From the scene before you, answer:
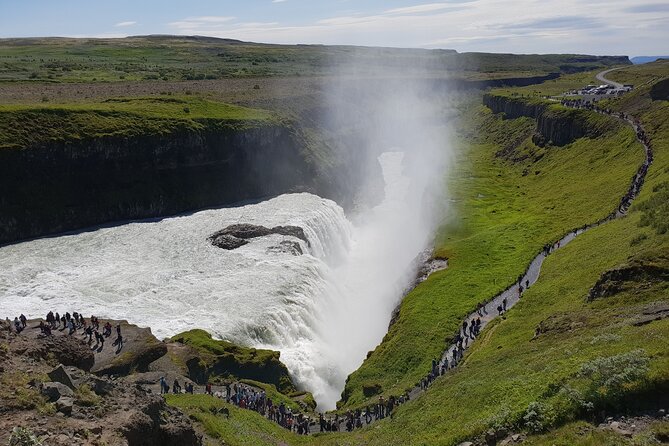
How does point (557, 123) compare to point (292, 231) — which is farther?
point (557, 123)

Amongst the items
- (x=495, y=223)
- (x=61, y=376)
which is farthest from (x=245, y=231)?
(x=61, y=376)

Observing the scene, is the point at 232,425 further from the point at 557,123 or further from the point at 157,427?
the point at 557,123

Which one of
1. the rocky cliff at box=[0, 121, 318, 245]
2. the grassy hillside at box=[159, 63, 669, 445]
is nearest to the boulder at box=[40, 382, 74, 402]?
the grassy hillside at box=[159, 63, 669, 445]

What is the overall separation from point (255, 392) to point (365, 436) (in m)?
12.2

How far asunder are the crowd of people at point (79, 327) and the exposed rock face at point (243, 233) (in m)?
25.9

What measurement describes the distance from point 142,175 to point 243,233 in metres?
22.7

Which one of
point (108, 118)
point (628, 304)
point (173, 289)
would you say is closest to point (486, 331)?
point (628, 304)

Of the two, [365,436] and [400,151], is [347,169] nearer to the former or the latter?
[400,151]

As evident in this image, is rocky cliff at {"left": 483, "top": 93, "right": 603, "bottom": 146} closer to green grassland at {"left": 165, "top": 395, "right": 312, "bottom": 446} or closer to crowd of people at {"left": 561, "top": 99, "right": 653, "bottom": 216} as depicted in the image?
crowd of people at {"left": 561, "top": 99, "right": 653, "bottom": 216}

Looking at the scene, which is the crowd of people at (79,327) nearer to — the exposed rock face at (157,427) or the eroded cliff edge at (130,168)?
the exposed rock face at (157,427)

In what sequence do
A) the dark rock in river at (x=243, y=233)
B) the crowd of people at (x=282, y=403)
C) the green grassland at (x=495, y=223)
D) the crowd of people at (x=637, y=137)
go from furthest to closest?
the crowd of people at (x=637, y=137) < the dark rock in river at (x=243, y=233) < the green grassland at (x=495, y=223) < the crowd of people at (x=282, y=403)

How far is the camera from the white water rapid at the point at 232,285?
53500 mm

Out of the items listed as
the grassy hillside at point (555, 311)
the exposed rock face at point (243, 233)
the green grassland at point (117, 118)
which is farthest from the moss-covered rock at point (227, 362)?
the green grassland at point (117, 118)

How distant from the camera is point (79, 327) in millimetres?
46844
